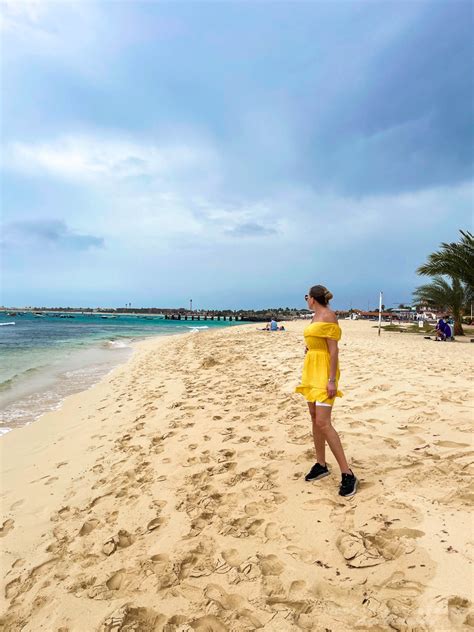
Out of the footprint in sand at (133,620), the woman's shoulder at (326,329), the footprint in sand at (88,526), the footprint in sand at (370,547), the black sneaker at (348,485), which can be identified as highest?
the woman's shoulder at (326,329)

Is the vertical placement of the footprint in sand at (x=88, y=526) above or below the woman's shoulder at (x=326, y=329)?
below

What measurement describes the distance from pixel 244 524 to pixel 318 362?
1.44 metres

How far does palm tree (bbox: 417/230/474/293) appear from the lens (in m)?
17.5

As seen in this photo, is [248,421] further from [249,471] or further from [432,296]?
[432,296]

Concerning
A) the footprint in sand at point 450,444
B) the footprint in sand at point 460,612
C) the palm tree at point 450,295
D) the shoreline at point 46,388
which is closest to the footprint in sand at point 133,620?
the footprint in sand at point 460,612

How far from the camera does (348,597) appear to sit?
1.92 m

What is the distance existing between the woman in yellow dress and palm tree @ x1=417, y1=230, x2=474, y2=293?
17930mm

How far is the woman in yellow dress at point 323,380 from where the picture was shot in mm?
2986

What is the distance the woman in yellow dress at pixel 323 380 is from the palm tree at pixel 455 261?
17.9 m

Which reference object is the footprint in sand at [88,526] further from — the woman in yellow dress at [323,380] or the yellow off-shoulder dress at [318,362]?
the yellow off-shoulder dress at [318,362]

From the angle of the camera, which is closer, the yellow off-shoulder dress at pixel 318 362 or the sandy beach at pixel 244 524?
the sandy beach at pixel 244 524

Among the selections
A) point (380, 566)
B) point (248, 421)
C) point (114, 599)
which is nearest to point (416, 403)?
point (248, 421)

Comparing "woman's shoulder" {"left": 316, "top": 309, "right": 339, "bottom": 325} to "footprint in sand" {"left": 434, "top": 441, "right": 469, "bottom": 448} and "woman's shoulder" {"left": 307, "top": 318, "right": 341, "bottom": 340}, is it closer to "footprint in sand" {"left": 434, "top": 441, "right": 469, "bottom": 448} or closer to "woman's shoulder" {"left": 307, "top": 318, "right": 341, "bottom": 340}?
"woman's shoulder" {"left": 307, "top": 318, "right": 341, "bottom": 340}

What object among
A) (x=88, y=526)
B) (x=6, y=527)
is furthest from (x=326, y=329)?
(x=6, y=527)
